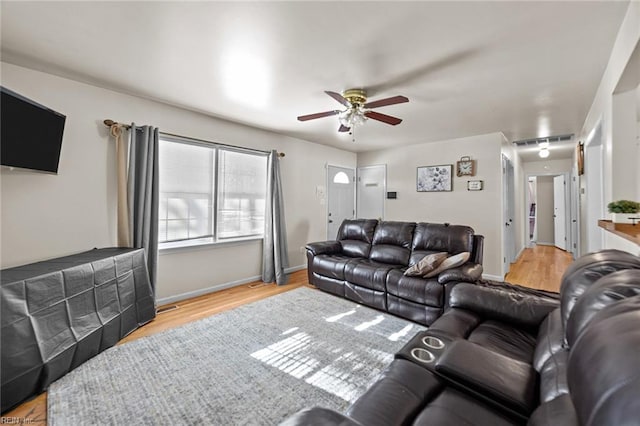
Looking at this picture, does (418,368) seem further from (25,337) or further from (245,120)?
(245,120)

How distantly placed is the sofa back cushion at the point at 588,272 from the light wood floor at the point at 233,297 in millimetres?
2988

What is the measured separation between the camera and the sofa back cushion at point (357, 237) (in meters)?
4.08

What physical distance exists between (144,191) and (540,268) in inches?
272

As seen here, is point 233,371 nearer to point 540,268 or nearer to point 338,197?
point 338,197

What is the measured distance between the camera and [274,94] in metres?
3.04

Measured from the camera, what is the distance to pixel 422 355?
1.38 meters

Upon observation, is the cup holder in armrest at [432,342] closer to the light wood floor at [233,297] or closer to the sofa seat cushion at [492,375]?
the sofa seat cushion at [492,375]

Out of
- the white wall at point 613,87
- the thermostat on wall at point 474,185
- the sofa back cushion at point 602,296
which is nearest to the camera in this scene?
the sofa back cushion at point 602,296

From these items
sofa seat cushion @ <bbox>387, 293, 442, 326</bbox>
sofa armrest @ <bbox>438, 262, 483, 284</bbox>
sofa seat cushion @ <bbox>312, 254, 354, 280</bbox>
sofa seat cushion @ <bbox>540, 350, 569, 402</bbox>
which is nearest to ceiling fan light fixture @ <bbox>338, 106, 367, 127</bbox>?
sofa seat cushion @ <bbox>312, 254, 354, 280</bbox>

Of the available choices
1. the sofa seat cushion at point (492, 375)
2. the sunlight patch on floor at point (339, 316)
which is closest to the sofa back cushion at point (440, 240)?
the sunlight patch on floor at point (339, 316)

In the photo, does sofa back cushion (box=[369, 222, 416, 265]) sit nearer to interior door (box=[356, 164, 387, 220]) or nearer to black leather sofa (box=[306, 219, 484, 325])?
black leather sofa (box=[306, 219, 484, 325])

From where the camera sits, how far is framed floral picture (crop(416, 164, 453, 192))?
4992 millimetres

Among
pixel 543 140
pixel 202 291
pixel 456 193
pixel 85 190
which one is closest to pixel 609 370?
pixel 85 190

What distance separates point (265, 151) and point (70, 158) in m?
2.44
